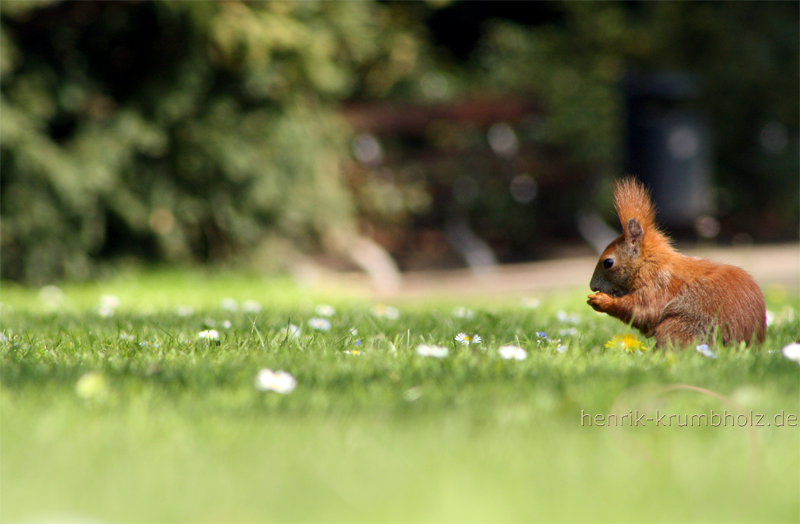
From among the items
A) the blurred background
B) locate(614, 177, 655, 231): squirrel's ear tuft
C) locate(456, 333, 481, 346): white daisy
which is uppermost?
the blurred background

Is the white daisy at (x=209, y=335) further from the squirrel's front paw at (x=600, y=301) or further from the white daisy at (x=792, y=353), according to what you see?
the white daisy at (x=792, y=353)

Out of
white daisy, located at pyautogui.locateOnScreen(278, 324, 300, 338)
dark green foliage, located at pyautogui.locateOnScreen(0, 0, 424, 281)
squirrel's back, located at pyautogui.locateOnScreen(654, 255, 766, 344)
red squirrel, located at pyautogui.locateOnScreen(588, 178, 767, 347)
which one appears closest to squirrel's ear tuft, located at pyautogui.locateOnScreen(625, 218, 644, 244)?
red squirrel, located at pyautogui.locateOnScreen(588, 178, 767, 347)

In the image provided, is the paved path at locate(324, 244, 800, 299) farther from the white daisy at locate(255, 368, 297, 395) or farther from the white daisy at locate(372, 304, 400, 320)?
the white daisy at locate(255, 368, 297, 395)

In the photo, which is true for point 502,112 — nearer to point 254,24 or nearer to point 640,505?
point 254,24

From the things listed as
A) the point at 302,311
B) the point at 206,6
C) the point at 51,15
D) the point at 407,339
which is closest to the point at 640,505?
the point at 407,339

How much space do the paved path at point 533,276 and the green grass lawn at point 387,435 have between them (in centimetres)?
516

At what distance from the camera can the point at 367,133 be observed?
31.0 feet

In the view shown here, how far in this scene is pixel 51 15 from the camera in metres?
6.99

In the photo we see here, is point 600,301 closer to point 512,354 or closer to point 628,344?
point 628,344

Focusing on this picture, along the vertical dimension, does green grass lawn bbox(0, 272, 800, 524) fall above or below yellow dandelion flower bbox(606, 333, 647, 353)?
below

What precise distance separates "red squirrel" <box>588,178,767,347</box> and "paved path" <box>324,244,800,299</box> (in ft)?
15.9

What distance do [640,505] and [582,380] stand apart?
0.72 metres

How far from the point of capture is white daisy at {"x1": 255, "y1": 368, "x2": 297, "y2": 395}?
6.70 ft

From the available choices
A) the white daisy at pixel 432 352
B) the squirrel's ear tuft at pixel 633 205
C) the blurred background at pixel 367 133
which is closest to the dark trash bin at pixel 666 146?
the blurred background at pixel 367 133
